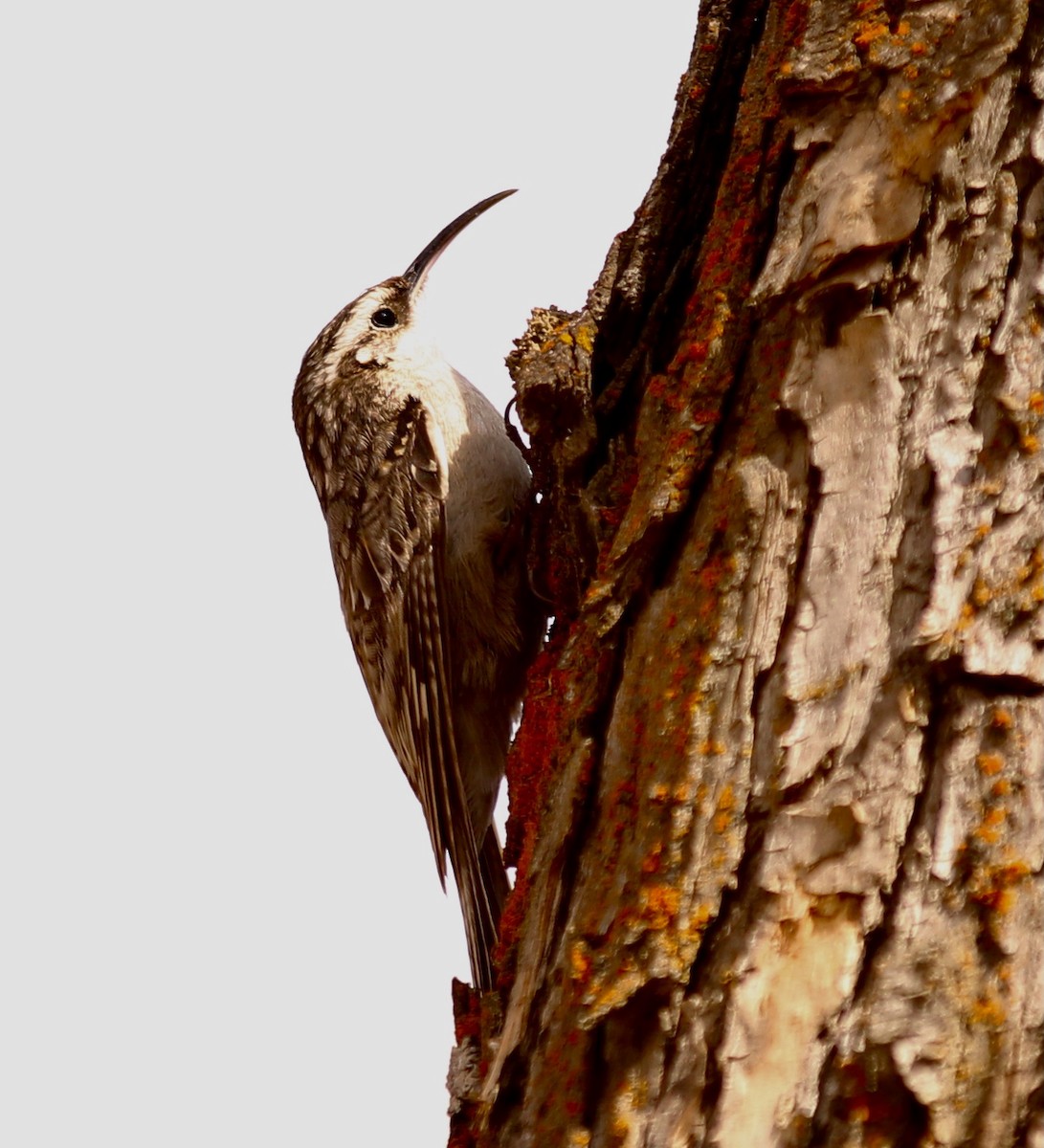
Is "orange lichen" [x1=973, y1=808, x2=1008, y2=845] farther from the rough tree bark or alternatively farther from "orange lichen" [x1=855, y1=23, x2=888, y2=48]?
"orange lichen" [x1=855, y1=23, x2=888, y2=48]

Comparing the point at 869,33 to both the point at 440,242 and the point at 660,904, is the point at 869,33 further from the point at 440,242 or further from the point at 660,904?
the point at 440,242

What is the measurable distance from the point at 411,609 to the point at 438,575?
139 millimetres

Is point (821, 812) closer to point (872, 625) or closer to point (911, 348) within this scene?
point (872, 625)

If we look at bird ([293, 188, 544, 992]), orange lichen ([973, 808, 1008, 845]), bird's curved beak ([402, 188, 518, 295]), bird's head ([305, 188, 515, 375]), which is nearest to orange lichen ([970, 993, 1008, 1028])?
orange lichen ([973, 808, 1008, 845])

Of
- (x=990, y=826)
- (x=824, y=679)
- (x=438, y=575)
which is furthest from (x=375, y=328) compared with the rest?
(x=990, y=826)

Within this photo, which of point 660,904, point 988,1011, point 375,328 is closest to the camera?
point 988,1011

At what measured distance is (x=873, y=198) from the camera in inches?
75.0

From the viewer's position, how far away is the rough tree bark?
5.09ft

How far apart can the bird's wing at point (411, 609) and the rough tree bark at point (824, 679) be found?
1.54 m

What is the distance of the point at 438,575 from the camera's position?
3941mm

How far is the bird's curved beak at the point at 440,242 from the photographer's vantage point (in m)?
4.60

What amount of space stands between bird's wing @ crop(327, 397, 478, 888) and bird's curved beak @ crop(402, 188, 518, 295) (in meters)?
0.68

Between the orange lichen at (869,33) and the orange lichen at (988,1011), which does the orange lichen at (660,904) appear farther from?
the orange lichen at (869,33)

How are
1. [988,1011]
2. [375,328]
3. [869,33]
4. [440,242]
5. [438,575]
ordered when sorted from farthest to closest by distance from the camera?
1. [440,242]
2. [375,328]
3. [438,575]
4. [869,33]
5. [988,1011]
